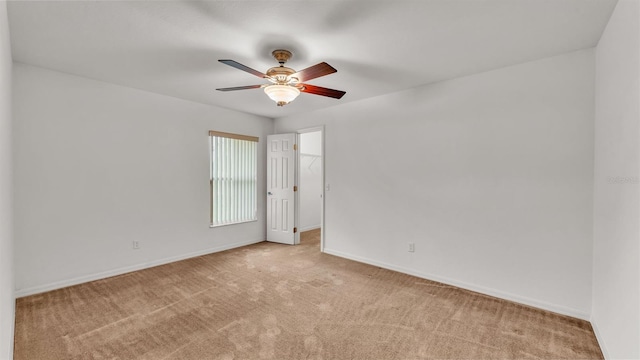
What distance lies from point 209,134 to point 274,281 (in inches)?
101

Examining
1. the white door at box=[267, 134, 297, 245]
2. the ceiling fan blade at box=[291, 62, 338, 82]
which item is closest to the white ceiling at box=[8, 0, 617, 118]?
the ceiling fan blade at box=[291, 62, 338, 82]

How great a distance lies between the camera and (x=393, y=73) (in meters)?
3.04

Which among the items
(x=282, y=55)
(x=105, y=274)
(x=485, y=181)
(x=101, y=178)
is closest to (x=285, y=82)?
(x=282, y=55)

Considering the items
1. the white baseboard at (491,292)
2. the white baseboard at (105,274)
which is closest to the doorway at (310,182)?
the white baseboard at (105,274)

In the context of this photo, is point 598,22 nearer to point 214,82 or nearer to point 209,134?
point 214,82

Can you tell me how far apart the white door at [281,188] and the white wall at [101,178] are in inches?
43.6

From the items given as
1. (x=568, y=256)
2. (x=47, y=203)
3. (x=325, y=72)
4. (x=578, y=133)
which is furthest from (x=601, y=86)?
(x=47, y=203)

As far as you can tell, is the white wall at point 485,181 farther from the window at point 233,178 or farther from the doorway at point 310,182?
the doorway at point 310,182

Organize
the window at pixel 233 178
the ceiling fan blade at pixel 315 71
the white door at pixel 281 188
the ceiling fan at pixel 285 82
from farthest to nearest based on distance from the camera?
1. the white door at pixel 281 188
2. the window at pixel 233 178
3. the ceiling fan at pixel 285 82
4. the ceiling fan blade at pixel 315 71

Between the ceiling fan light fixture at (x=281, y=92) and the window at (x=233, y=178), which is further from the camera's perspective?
the window at (x=233, y=178)

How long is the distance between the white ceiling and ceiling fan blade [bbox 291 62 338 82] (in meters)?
0.31

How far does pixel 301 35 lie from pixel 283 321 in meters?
2.45

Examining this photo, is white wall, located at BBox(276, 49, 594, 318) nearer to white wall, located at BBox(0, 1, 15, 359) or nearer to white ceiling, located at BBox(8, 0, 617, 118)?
white ceiling, located at BBox(8, 0, 617, 118)

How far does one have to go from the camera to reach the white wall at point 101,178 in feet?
9.46
